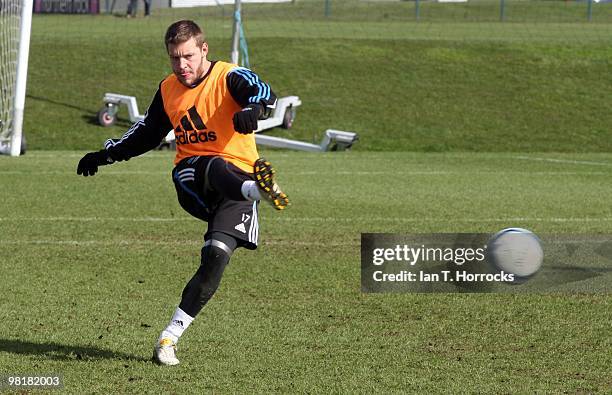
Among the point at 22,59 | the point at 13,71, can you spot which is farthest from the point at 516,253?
the point at 13,71

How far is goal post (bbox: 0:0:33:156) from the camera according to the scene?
15.2 m

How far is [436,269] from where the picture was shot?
329 inches

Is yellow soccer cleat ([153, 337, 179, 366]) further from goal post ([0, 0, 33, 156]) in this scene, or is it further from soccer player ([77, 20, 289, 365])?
goal post ([0, 0, 33, 156])

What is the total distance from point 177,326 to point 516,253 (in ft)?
9.74

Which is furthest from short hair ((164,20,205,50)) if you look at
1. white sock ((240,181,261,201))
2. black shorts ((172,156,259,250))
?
white sock ((240,181,261,201))

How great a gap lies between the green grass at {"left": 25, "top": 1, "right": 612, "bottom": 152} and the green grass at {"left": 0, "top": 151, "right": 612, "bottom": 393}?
1005 cm

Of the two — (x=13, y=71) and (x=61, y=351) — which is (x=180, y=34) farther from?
(x=13, y=71)

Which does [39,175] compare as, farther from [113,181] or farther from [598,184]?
[598,184]

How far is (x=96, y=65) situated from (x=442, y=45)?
1027 cm

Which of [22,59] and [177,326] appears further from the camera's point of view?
[22,59]

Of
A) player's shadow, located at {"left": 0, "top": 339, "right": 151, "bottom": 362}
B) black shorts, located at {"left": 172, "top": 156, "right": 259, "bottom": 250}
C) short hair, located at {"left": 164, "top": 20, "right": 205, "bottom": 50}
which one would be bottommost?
player's shadow, located at {"left": 0, "top": 339, "right": 151, "bottom": 362}

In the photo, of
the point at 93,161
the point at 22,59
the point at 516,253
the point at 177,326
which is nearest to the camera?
the point at 177,326

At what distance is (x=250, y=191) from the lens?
20.1 ft

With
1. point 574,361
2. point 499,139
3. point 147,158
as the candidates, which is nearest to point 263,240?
point 574,361
